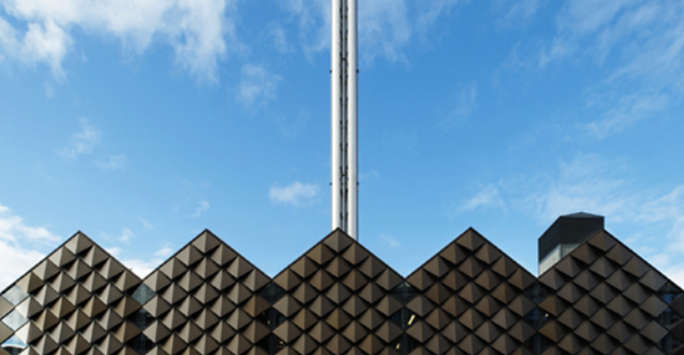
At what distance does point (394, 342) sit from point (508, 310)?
6.65 m

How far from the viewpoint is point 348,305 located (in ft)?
99.1

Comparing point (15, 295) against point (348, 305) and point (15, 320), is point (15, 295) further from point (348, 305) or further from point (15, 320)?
point (348, 305)

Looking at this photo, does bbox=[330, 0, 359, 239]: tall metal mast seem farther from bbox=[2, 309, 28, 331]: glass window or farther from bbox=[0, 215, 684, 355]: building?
bbox=[2, 309, 28, 331]: glass window

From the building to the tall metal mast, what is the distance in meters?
8.51

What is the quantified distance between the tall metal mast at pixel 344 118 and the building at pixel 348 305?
8.51 m

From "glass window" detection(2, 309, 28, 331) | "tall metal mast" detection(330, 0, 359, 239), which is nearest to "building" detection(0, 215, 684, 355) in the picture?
"glass window" detection(2, 309, 28, 331)

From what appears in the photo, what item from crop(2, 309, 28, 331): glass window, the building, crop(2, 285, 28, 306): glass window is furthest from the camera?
crop(2, 285, 28, 306): glass window

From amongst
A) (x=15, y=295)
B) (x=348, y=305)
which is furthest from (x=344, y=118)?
(x=15, y=295)

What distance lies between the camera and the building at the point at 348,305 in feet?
97.8

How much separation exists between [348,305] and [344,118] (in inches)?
607

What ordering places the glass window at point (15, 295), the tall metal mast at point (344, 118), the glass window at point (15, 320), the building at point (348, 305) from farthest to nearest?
the tall metal mast at point (344, 118) < the glass window at point (15, 295) < the glass window at point (15, 320) < the building at point (348, 305)

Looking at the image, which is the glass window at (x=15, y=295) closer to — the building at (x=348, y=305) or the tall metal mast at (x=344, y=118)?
the building at (x=348, y=305)

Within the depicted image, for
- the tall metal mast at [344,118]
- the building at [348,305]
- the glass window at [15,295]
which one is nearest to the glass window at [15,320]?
the building at [348,305]

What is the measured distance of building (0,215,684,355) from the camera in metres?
29.8
